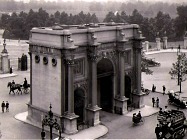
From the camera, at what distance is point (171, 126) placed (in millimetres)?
32094

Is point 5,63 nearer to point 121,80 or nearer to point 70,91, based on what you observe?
point 121,80

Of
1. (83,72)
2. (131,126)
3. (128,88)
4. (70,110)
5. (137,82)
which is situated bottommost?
(131,126)

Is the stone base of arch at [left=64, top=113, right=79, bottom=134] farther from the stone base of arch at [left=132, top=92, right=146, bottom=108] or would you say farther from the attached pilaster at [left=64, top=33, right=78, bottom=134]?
the stone base of arch at [left=132, top=92, right=146, bottom=108]

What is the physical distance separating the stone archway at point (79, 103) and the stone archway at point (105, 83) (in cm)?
370

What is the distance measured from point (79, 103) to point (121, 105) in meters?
5.47

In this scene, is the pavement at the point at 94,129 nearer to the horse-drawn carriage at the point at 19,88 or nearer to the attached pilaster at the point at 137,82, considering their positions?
the attached pilaster at the point at 137,82

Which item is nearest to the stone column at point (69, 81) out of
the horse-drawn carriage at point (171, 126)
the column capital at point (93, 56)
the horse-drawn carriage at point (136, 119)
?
the column capital at point (93, 56)

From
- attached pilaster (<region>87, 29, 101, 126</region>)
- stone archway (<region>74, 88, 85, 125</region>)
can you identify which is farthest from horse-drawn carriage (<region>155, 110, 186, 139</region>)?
stone archway (<region>74, 88, 85, 125</region>)

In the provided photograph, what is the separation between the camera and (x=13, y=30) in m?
→ 115

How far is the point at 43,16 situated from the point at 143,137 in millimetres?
88189

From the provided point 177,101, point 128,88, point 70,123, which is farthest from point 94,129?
point 177,101

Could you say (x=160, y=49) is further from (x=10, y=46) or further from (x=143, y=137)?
(x=143, y=137)

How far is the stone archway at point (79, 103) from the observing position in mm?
37156

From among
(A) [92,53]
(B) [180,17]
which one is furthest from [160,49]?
(A) [92,53]
